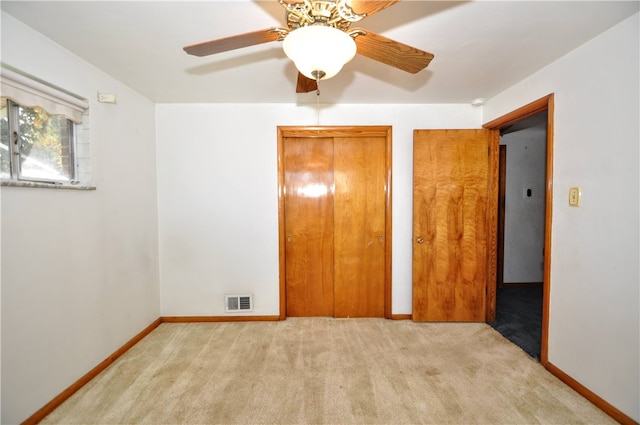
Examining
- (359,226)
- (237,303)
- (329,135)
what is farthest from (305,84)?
(237,303)

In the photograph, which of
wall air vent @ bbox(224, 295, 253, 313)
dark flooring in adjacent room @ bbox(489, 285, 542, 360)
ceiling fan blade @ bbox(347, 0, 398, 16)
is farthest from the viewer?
wall air vent @ bbox(224, 295, 253, 313)

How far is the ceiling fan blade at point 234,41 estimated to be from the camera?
1.10 m

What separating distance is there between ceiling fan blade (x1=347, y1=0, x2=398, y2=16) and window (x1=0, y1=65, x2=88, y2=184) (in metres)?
1.76

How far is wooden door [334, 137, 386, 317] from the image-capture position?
274 cm

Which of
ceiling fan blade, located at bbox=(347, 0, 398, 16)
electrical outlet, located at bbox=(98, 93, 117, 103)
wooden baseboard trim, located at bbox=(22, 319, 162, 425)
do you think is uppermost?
electrical outlet, located at bbox=(98, 93, 117, 103)

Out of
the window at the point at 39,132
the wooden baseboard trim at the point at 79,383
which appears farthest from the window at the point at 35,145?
the wooden baseboard trim at the point at 79,383

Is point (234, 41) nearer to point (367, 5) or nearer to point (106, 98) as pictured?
point (367, 5)

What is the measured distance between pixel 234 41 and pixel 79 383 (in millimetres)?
2296

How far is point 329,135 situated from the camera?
270cm

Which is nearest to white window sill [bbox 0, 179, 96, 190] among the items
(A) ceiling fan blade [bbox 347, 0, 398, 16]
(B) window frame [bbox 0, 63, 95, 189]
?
→ (B) window frame [bbox 0, 63, 95, 189]

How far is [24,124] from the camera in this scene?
4.98 ft

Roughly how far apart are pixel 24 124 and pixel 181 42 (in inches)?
39.8

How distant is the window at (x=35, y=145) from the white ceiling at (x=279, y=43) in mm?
472

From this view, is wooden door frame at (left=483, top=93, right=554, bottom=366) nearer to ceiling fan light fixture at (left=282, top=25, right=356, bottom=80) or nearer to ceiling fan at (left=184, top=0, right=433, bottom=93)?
ceiling fan at (left=184, top=0, right=433, bottom=93)
